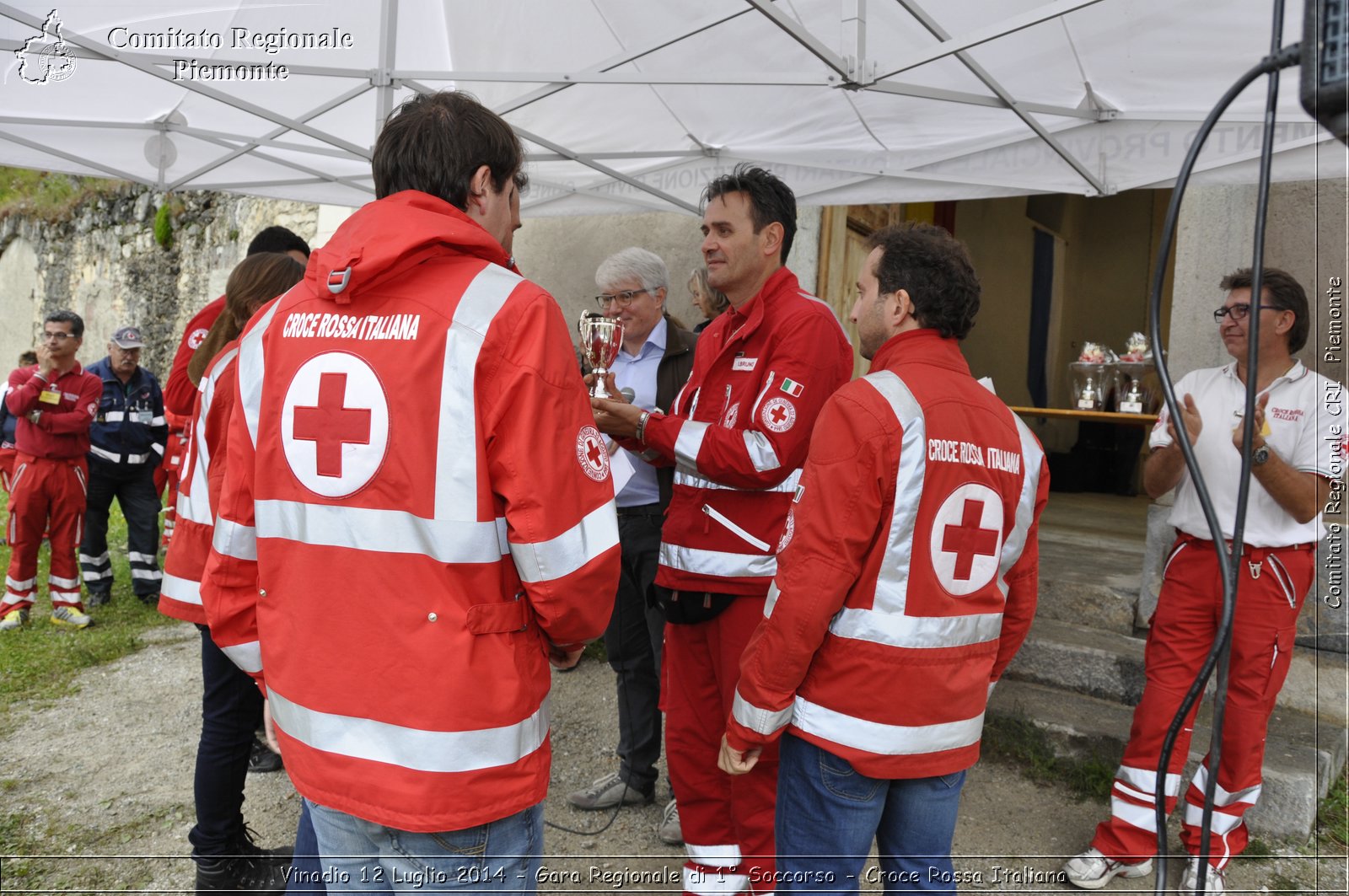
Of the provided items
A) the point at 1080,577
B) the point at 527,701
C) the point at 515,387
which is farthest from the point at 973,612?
the point at 1080,577

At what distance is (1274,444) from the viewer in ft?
10.7

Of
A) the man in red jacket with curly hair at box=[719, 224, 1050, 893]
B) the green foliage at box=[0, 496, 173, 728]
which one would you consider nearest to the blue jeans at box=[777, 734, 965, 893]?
the man in red jacket with curly hair at box=[719, 224, 1050, 893]

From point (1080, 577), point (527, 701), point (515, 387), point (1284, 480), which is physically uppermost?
point (515, 387)

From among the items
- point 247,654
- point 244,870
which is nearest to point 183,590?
point 244,870

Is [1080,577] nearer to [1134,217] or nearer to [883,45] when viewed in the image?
[883,45]

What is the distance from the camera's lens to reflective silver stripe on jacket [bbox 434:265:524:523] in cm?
149

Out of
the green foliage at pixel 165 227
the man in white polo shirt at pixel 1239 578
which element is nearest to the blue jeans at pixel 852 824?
the man in white polo shirt at pixel 1239 578

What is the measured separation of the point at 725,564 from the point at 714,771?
73 cm

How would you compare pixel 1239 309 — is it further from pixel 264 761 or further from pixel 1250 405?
pixel 264 761

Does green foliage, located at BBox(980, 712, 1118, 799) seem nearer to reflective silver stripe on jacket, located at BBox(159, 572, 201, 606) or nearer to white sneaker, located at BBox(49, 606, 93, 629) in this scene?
reflective silver stripe on jacket, located at BBox(159, 572, 201, 606)

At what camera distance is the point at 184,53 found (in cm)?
461

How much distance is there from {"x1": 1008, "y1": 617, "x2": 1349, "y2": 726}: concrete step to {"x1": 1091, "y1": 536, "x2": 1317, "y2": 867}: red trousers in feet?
3.12

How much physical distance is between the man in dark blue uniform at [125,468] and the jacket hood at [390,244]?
257 inches

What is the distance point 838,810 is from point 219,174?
21.2ft
